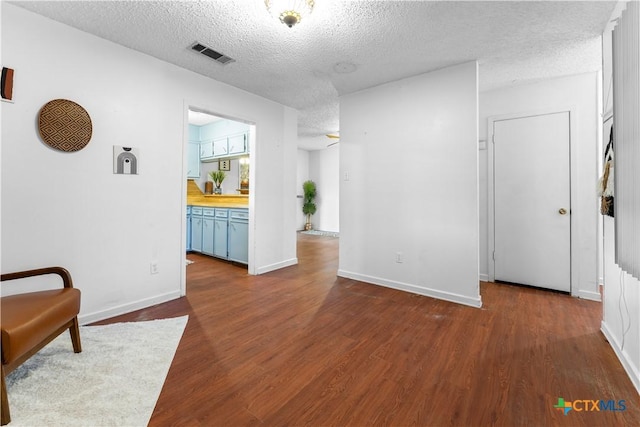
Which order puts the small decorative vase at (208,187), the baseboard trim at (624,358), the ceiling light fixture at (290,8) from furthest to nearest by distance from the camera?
the small decorative vase at (208,187) → the ceiling light fixture at (290,8) → the baseboard trim at (624,358)

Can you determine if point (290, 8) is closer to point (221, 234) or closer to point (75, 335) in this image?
point (75, 335)

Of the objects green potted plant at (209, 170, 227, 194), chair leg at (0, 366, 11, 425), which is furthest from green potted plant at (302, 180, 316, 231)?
chair leg at (0, 366, 11, 425)

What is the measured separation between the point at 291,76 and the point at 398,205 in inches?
79.8

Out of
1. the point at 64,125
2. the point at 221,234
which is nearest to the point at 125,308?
the point at 64,125

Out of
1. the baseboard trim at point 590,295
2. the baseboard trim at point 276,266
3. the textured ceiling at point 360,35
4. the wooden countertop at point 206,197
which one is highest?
the textured ceiling at point 360,35

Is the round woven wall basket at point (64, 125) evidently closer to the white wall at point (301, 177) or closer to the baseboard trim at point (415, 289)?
the baseboard trim at point (415, 289)

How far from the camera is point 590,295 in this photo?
3119 millimetres

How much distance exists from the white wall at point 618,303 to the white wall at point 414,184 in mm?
947

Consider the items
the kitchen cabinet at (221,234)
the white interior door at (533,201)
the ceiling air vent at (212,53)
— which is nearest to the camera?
the ceiling air vent at (212,53)

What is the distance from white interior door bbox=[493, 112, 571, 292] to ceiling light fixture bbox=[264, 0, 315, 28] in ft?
9.91

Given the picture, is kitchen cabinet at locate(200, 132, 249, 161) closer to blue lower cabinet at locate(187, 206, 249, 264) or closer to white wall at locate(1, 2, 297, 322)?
blue lower cabinet at locate(187, 206, 249, 264)

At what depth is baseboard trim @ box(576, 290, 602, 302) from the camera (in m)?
3.07

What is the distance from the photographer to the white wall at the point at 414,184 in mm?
2959

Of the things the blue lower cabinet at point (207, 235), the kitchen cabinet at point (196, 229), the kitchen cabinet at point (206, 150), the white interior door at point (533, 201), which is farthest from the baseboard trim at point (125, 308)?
the white interior door at point (533, 201)
